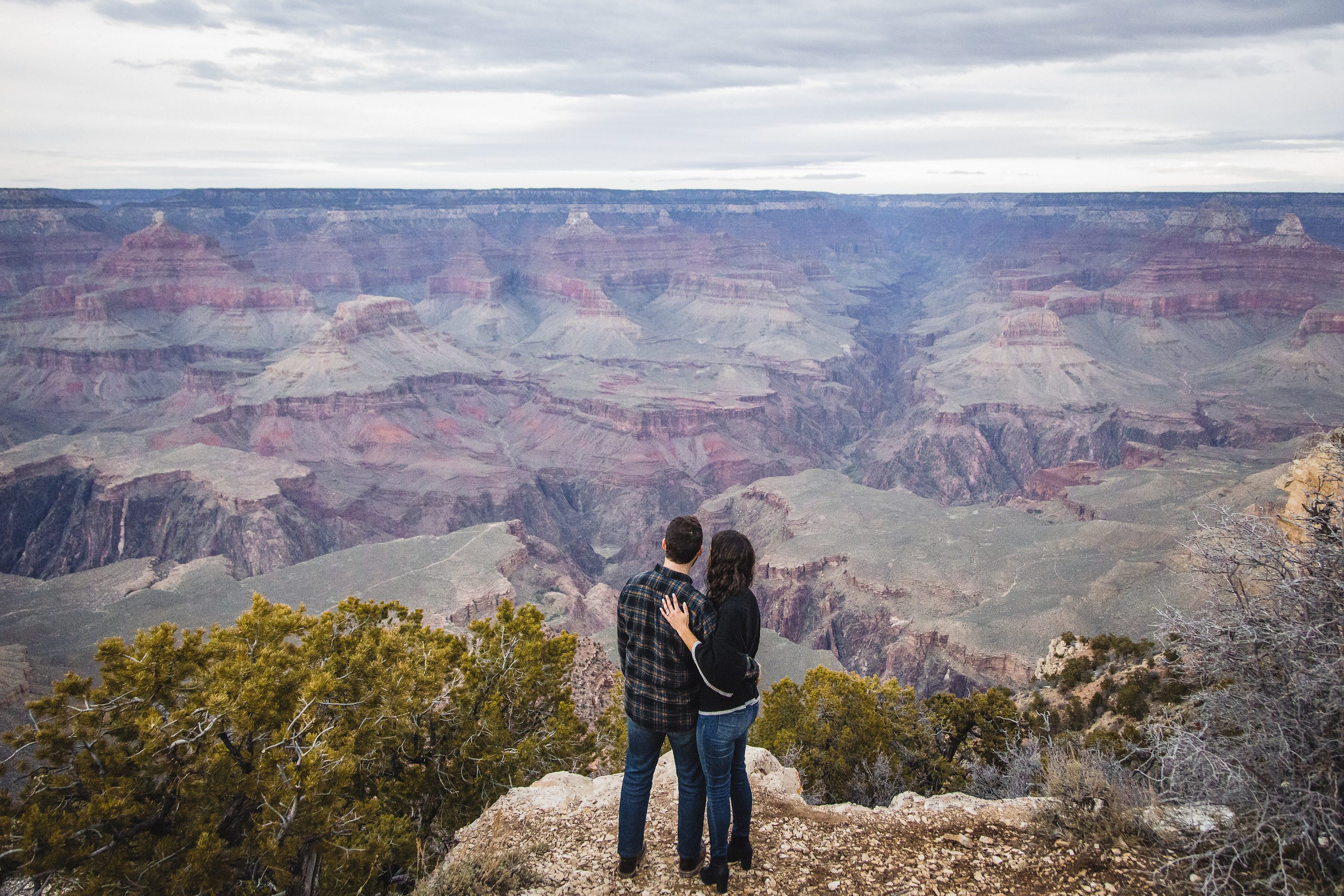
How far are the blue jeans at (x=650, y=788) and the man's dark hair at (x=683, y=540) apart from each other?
5.67ft

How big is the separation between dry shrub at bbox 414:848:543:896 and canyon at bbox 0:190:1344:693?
23.8ft

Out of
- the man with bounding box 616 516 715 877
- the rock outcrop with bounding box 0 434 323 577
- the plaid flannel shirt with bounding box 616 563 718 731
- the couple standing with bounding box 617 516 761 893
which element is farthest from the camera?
the rock outcrop with bounding box 0 434 323 577

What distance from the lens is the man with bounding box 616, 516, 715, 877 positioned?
23.9 feet

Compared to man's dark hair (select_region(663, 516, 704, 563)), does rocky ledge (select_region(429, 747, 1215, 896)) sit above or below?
below

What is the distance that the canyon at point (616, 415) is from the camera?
47.6 metres

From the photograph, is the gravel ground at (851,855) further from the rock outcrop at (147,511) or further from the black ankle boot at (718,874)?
the rock outcrop at (147,511)

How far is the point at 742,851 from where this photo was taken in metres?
8.19

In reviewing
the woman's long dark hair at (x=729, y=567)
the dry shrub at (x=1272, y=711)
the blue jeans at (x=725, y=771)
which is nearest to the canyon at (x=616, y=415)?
the dry shrub at (x=1272, y=711)

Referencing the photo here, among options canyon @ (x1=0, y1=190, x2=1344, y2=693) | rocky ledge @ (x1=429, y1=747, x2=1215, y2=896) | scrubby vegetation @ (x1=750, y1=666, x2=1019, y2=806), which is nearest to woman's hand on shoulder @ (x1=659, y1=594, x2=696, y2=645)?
rocky ledge @ (x1=429, y1=747, x2=1215, y2=896)

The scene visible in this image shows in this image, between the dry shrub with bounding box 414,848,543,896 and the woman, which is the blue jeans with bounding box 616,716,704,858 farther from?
the dry shrub with bounding box 414,848,543,896

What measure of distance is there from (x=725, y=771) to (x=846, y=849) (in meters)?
2.18

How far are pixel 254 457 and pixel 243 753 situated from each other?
256 feet

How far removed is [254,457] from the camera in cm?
7875

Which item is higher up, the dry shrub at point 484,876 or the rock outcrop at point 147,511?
the dry shrub at point 484,876
